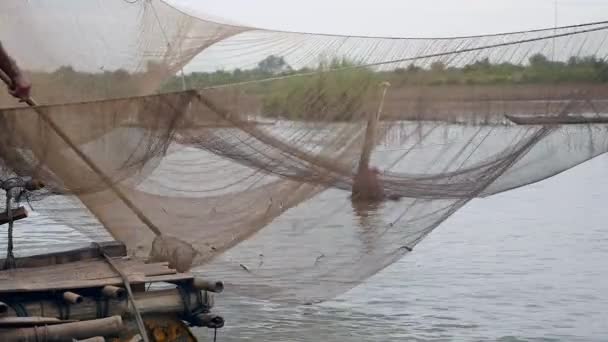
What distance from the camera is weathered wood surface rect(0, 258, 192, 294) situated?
4082 millimetres

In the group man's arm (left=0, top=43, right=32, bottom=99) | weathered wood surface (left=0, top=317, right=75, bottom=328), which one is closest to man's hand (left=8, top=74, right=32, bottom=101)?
man's arm (left=0, top=43, right=32, bottom=99)

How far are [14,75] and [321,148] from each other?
155cm

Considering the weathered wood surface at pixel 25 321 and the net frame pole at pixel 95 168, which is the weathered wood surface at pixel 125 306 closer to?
the weathered wood surface at pixel 25 321

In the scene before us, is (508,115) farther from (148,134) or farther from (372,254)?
(148,134)

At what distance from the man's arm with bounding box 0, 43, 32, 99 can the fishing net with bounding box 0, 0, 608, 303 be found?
0.30 metres

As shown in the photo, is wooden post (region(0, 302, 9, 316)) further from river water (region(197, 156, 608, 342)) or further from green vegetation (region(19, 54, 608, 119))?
river water (region(197, 156, 608, 342))

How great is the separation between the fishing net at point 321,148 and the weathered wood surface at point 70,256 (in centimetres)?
20

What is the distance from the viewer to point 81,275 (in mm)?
4359

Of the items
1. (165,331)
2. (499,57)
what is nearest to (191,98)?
(165,331)

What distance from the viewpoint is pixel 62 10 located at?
5.80m

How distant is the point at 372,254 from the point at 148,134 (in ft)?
4.28

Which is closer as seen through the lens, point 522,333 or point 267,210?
point 267,210

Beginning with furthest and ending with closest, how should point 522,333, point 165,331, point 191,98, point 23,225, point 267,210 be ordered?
1. point 23,225
2. point 522,333
3. point 267,210
4. point 191,98
5. point 165,331

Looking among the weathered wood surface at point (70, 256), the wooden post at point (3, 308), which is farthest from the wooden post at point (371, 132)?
the wooden post at point (3, 308)
